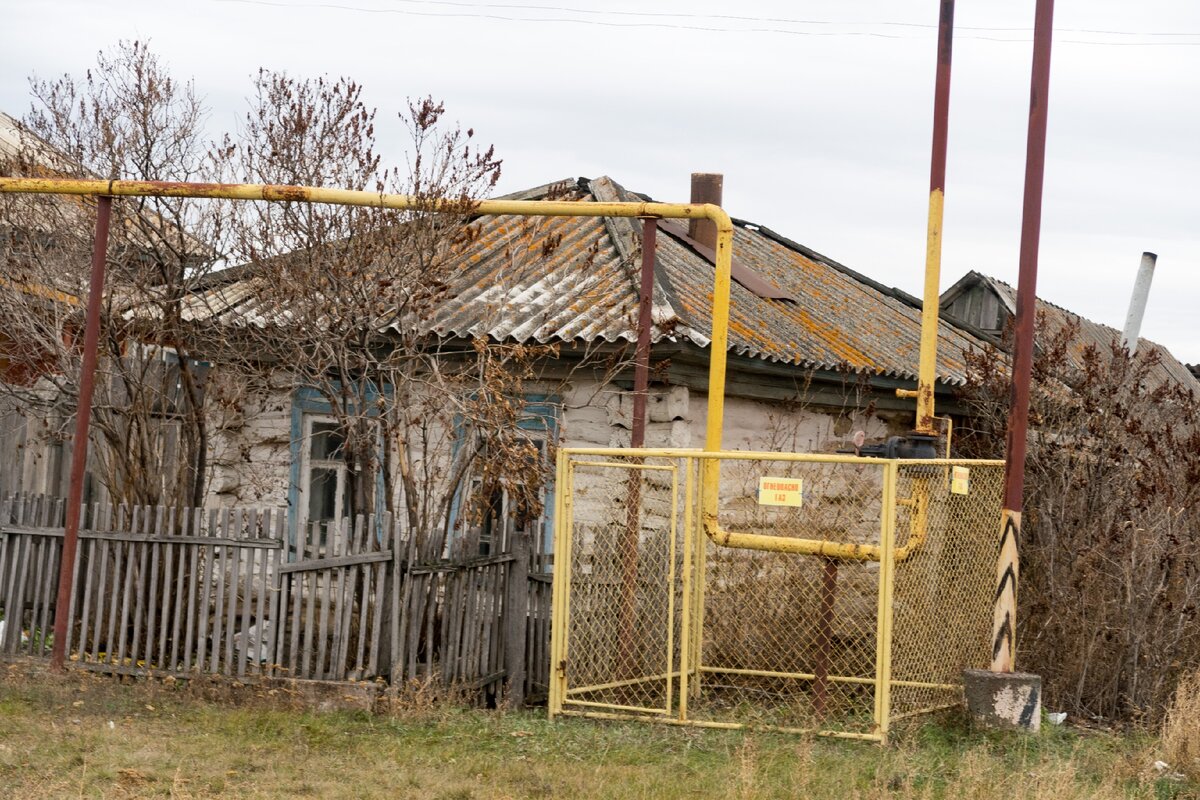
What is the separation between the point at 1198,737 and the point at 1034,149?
11.6 ft

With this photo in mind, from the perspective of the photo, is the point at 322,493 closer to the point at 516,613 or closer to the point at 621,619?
the point at 516,613

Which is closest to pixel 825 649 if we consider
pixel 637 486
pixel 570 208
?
pixel 637 486

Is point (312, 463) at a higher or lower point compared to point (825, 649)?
higher

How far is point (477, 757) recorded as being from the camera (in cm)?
702

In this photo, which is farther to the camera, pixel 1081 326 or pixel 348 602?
pixel 1081 326

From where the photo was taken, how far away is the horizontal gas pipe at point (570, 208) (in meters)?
8.41

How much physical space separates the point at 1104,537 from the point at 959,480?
7.65ft

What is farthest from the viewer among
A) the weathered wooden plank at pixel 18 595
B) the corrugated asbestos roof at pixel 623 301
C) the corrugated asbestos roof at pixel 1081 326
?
the corrugated asbestos roof at pixel 1081 326

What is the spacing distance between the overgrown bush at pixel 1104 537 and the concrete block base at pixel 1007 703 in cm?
152

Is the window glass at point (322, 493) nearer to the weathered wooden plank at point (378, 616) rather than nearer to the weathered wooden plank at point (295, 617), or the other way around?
the weathered wooden plank at point (295, 617)

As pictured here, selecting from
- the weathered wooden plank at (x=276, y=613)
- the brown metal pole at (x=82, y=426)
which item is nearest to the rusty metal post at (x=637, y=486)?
the weathered wooden plank at (x=276, y=613)

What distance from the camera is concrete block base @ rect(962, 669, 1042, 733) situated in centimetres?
793

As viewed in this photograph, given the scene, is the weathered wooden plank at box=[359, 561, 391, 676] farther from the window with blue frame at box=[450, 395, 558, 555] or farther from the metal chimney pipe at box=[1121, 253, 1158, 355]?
the metal chimney pipe at box=[1121, 253, 1158, 355]

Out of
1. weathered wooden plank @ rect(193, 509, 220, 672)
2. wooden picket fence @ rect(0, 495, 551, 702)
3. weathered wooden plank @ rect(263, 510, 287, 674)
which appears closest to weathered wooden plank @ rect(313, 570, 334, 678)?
wooden picket fence @ rect(0, 495, 551, 702)
